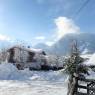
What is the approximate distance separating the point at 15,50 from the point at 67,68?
1959 inches

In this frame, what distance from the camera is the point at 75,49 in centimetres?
1545

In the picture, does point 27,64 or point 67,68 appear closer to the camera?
point 67,68

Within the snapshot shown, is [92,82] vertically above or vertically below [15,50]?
below

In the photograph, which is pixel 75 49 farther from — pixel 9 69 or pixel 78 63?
pixel 9 69

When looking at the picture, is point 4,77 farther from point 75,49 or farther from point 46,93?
point 75,49

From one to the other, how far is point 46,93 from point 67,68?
Answer: 4252 mm

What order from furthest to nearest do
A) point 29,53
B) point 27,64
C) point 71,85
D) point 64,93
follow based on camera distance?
point 29,53 → point 27,64 → point 64,93 → point 71,85

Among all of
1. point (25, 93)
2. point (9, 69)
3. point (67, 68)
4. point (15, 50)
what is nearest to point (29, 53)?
point (15, 50)

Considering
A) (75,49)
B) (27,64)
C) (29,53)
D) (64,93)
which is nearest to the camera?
(75,49)

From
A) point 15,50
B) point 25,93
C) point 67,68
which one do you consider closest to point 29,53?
point 15,50

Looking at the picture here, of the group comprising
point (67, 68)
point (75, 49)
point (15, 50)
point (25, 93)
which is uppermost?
point (15, 50)

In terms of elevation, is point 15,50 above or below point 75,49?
above

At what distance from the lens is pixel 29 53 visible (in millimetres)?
63719

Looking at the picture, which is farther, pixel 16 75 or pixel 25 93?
pixel 16 75
